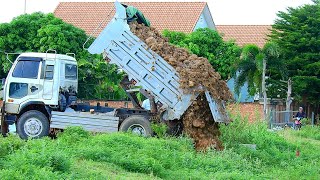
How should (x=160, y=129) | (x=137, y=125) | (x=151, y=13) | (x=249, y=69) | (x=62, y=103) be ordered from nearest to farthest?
(x=160, y=129) → (x=137, y=125) → (x=62, y=103) → (x=249, y=69) → (x=151, y=13)

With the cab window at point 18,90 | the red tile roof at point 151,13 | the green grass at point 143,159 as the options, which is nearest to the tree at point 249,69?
the red tile roof at point 151,13

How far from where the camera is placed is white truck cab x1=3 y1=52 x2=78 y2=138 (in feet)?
71.4

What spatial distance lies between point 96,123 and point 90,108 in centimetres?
166

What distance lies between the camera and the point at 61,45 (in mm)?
35312

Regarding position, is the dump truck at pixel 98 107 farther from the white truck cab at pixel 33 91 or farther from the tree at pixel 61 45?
the tree at pixel 61 45

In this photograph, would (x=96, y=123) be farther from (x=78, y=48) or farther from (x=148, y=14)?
(x=148, y=14)

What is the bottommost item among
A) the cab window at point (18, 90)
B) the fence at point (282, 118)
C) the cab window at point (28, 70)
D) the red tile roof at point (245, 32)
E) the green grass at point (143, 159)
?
the green grass at point (143, 159)

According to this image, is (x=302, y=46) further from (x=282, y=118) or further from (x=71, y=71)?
(x=71, y=71)

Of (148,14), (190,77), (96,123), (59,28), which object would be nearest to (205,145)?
(190,77)

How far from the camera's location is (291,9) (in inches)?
1662

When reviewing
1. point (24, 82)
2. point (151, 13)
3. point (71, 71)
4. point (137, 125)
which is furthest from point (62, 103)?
point (151, 13)

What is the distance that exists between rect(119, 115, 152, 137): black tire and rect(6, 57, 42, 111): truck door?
2.82 meters

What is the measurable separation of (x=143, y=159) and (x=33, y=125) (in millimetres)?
7144

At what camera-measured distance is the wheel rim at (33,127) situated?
21.6m
